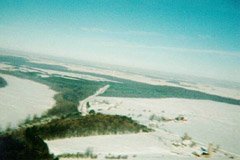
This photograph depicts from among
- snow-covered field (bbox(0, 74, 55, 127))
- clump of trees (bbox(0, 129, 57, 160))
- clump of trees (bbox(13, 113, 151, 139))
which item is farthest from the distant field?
clump of trees (bbox(0, 129, 57, 160))

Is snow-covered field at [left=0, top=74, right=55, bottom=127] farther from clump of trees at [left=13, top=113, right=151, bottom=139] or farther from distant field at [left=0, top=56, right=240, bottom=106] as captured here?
clump of trees at [left=13, top=113, right=151, bottom=139]

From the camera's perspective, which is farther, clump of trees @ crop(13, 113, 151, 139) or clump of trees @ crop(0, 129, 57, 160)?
clump of trees @ crop(13, 113, 151, 139)

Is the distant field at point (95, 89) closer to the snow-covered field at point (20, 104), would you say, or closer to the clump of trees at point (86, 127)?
the snow-covered field at point (20, 104)

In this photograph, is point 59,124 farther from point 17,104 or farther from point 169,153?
point 17,104

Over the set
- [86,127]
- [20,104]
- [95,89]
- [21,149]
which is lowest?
[20,104]

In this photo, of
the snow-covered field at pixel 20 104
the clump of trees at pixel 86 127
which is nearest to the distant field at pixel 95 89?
the snow-covered field at pixel 20 104

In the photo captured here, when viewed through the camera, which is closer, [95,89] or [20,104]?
[20,104]

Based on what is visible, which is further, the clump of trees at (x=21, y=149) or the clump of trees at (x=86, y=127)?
the clump of trees at (x=86, y=127)

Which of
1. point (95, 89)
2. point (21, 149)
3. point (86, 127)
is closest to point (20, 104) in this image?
point (86, 127)

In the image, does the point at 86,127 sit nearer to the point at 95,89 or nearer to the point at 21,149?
the point at 21,149

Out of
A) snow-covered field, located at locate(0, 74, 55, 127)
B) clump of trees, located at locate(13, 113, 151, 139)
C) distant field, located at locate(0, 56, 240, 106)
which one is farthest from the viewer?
distant field, located at locate(0, 56, 240, 106)

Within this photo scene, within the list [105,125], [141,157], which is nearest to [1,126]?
[105,125]
